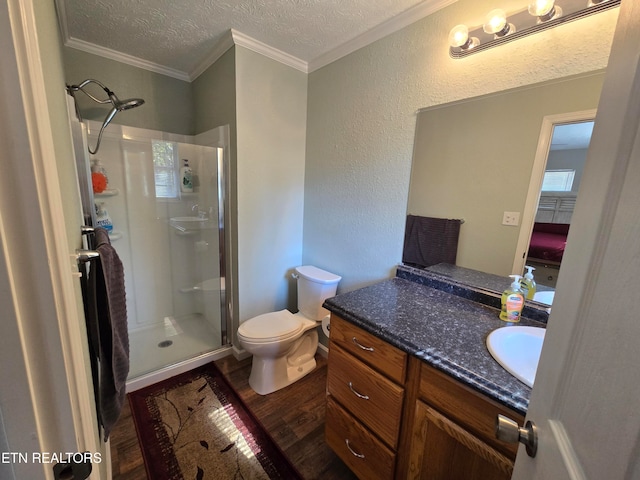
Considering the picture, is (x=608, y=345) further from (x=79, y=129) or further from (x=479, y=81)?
(x=79, y=129)

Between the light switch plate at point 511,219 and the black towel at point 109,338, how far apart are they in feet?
5.36

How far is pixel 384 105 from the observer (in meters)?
1.56

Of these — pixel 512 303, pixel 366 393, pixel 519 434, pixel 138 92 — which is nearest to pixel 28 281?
pixel 519 434

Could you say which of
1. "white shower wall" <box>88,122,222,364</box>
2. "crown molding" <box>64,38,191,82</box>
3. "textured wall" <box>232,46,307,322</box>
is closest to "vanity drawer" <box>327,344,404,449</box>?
"textured wall" <box>232,46,307,322</box>

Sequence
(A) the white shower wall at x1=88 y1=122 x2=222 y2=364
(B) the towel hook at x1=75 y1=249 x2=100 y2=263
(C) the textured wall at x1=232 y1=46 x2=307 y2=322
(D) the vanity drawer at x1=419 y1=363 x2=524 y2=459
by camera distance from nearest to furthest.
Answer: (D) the vanity drawer at x1=419 y1=363 x2=524 y2=459, (B) the towel hook at x1=75 y1=249 x2=100 y2=263, (C) the textured wall at x1=232 y1=46 x2=307 y2=322, (A) the white shower wall at x1=88 y1=122 x2=222 y2=364

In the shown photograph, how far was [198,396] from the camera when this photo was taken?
1729 millimetres

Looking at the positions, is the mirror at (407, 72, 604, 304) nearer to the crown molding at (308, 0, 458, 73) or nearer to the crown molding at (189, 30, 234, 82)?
the crown molding at (308, 0, 458, 73)

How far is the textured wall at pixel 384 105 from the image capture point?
3.41 feet

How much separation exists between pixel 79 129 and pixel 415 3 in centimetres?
197

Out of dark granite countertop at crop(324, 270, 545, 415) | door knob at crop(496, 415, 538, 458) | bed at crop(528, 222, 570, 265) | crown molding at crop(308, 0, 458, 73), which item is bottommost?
dark granite countertop at crop(324, 270, 545, 415)

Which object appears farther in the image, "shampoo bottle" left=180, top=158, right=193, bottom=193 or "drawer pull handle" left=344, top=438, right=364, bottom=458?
"shampoo bottle" left=180, top=158, right=193, bottom=193

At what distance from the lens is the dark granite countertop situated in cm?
75

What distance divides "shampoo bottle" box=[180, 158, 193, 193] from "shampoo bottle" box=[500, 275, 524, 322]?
2.35 meters

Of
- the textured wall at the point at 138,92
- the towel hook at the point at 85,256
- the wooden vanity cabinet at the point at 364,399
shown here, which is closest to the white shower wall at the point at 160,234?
the textured wall at the point at 138,92
